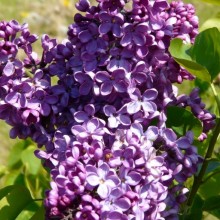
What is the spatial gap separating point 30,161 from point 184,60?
87 cm

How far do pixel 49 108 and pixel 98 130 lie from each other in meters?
0.12

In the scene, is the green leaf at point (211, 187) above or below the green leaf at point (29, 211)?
below

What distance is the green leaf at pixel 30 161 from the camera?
1909 millimetres

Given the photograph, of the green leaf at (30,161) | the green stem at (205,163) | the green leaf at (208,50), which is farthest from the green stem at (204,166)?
the green leaf at (30,161)

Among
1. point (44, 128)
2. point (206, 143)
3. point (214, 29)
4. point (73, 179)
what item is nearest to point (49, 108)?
point (44, 128)

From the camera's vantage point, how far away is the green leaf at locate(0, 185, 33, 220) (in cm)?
131

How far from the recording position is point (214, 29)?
1.24m

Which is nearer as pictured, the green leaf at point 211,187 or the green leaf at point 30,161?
the green leaf at point 211,187

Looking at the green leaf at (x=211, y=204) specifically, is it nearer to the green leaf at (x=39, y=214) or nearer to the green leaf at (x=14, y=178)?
the green leaf at (x=39, y=214)

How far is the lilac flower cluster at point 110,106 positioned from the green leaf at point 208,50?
0.03 meters

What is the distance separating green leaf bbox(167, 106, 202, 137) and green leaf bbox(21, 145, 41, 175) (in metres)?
0.70

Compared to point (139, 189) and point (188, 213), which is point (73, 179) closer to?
point (139, 189)

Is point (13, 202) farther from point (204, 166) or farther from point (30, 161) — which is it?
point (30, 161)

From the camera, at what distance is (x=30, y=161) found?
1.93 meters
